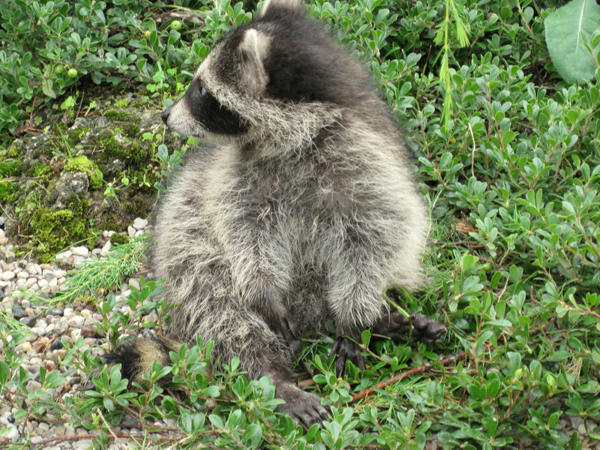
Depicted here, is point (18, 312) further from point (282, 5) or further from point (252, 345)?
point (282, 5)

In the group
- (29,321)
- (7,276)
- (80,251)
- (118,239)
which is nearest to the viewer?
(29,321)

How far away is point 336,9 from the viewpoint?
4.74 meters

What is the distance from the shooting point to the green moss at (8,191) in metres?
4.59

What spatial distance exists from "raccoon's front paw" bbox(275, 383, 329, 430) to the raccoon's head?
131cm

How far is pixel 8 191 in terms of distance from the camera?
462 cm

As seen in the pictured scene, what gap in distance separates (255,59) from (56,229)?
2.06 m

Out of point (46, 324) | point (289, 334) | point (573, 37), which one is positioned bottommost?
point (46, 324)

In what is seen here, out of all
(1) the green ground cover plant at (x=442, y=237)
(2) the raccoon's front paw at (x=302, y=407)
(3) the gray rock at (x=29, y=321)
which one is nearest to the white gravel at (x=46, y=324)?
(3) the gray rock at (x=29, y=321)

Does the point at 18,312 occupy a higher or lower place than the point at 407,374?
lower

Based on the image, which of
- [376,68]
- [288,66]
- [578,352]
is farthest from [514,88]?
[578,352]

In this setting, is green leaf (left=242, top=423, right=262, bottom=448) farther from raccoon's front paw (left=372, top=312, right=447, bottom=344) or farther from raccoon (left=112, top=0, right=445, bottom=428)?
raccoon's front paw (left=372, top=312, right=447, bottom=344)

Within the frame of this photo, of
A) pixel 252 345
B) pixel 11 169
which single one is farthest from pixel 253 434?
pixel 11 169

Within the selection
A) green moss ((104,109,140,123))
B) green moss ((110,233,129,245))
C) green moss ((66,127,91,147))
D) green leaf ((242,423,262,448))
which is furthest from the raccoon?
green moss ((66,127,91,147))

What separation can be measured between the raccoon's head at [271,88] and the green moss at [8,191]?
5.75ft
